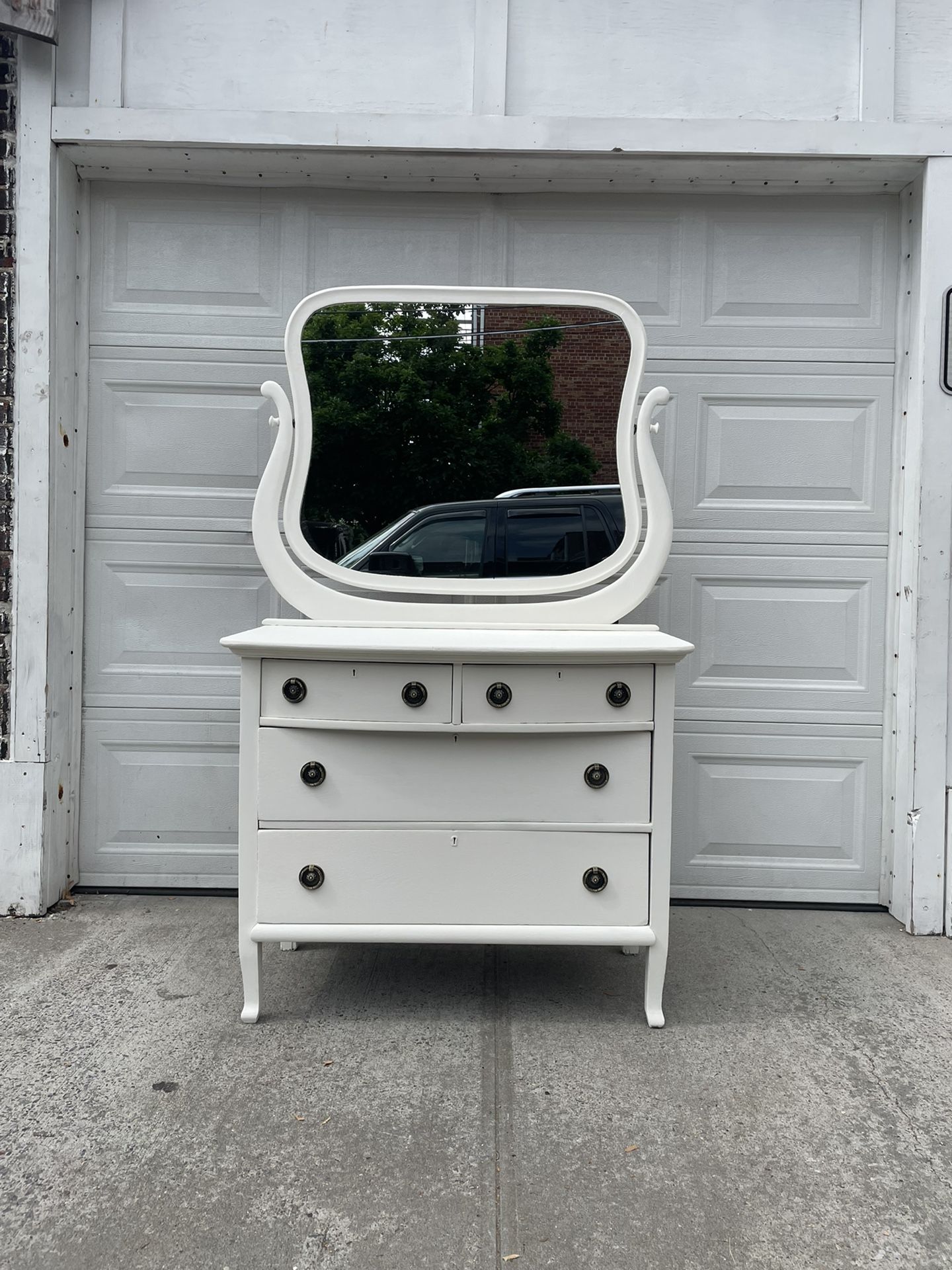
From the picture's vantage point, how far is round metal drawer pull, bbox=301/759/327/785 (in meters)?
2.22

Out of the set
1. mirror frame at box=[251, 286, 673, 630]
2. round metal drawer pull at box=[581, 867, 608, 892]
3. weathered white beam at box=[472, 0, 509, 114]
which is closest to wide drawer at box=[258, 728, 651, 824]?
round metal drawer pull at box=[581, 867, 608, 892]

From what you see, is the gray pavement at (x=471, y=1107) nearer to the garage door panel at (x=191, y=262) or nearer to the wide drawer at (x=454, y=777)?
the wide drawer at (x=454, y=777)

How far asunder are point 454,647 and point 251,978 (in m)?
0.99

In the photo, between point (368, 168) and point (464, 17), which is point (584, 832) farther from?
point (464, 17)

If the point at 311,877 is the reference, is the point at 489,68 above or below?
above

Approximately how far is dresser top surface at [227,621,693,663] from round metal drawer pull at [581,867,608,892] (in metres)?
0.51

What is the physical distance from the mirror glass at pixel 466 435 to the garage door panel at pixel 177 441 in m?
0.46

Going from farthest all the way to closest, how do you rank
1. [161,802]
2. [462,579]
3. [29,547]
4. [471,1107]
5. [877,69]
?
[161,802] → [29,547] → [877,69] → [462,579] → [471,1107]

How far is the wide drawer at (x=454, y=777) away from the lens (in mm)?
2232

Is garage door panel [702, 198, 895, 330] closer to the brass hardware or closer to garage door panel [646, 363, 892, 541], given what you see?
garage door panel [646, 363, 892, 541]

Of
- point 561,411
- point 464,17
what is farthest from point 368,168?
point 561,411

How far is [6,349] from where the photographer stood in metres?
2.98

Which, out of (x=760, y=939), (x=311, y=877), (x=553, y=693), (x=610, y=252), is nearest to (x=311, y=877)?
(x=311, y=877)

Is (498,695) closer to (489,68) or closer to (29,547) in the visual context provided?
(29,547)
